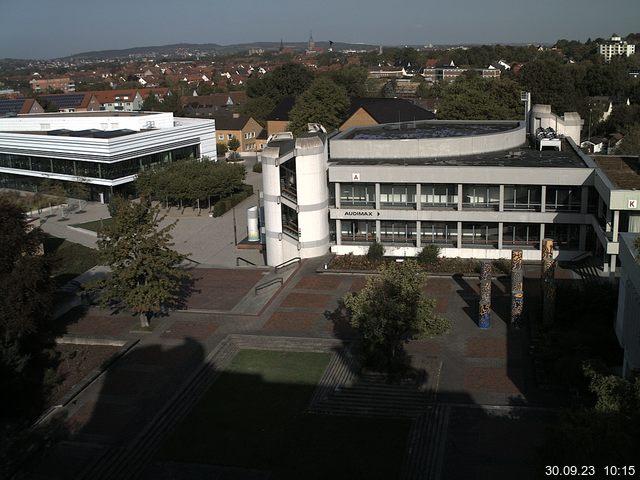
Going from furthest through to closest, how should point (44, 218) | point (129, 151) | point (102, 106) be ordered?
point (102, 106) < point (129, 151) < point (44, 218)

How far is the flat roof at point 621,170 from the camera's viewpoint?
1294 inches

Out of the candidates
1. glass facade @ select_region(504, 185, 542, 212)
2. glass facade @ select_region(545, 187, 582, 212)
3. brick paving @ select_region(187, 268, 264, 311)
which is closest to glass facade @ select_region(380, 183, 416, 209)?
glass facade @ select_region(504, 185, 542, 212)

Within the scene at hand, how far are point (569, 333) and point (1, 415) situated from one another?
19200 millimetres

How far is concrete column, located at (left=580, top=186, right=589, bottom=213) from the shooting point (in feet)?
117

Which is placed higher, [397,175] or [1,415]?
[397,175]

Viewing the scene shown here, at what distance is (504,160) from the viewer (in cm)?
3975

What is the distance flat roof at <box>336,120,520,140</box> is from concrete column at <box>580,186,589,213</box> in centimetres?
954

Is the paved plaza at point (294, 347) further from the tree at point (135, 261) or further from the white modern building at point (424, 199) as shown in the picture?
the white modern building at point (424, 199)

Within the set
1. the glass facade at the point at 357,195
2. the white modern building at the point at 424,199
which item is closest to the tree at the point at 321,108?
the white modern building at the point at 424,199

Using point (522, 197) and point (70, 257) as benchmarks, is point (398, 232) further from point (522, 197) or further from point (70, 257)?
point (70, 257)

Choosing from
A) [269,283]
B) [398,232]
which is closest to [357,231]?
[398,232]

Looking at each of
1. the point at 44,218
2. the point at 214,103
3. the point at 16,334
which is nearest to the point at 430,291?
the point at 16,334

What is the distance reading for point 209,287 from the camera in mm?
35344

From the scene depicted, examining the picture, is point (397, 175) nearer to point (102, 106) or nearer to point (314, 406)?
point (314, 406)
